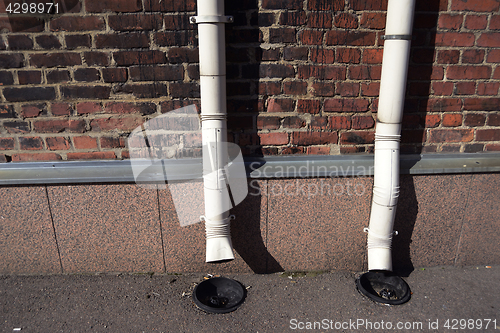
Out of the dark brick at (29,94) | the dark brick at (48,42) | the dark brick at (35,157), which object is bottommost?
the dark brick at (35,157)

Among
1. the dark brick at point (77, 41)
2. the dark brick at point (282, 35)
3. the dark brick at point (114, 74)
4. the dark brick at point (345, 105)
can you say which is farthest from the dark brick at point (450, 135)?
the dark brick at point (77, 41)

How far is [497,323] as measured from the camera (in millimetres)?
2141

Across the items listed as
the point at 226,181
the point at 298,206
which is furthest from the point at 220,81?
the point at 298,206

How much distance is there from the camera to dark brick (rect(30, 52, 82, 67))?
228 cm

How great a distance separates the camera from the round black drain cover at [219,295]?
2.29 meters

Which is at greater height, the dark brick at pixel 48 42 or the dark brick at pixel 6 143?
the dark brick at pixel 48 42

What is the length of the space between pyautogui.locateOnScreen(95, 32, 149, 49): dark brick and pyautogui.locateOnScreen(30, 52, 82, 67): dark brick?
202 mm

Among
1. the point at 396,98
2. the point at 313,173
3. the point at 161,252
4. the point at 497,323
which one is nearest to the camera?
the point at 497,323

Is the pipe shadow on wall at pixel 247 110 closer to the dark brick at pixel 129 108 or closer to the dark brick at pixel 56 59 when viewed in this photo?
the dark brick at pixel 129 108

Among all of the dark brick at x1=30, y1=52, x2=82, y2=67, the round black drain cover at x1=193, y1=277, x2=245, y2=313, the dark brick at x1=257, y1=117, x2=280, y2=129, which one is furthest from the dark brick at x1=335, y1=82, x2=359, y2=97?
the dark brick at x1=30, y1=52, x2=82, y2=67

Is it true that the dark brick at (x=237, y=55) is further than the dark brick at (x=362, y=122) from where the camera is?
No

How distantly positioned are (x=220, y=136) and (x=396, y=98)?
1.33 meters

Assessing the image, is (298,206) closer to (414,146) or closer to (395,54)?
(414,146)

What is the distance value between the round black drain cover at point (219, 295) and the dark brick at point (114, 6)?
2133 mm
